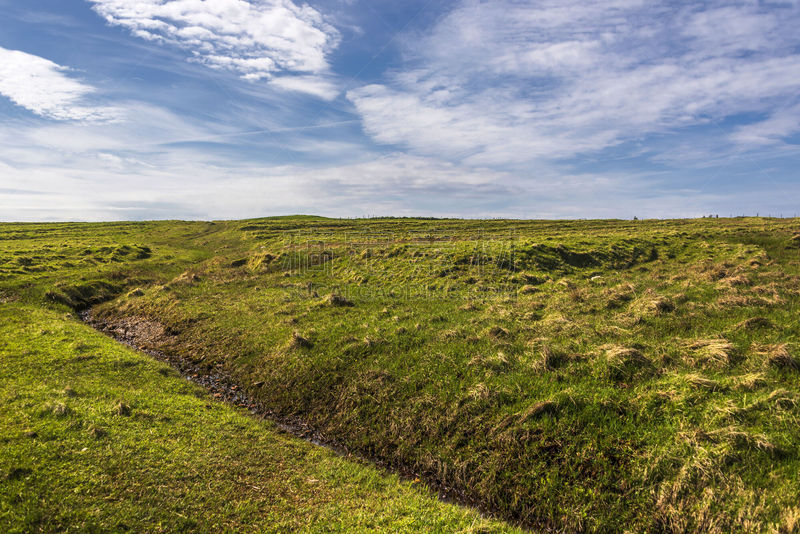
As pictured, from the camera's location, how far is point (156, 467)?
1241 cm

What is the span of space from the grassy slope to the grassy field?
122mm

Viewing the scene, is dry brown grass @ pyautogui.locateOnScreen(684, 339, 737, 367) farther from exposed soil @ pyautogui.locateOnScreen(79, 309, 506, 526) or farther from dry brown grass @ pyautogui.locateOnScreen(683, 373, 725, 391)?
exposed soil @ pyautogui.locateOnScreen(79, 309, 506, 526)

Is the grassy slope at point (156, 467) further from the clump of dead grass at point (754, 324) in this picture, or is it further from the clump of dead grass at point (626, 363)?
the clump of dead grass at point (754, 324)

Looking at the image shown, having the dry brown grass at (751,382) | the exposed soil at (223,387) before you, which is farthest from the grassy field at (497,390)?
the exposed soil at (223,387)

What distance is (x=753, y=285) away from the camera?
26.3 meters

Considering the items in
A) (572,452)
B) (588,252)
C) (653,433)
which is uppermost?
(588,252)

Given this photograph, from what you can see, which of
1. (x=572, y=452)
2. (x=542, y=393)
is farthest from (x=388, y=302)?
(x=572, y=452)

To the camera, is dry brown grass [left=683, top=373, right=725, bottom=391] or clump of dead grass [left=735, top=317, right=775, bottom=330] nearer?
dry brown grass [left=683, top=373, right=725, bottom=391]

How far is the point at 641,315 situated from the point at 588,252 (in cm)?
2481

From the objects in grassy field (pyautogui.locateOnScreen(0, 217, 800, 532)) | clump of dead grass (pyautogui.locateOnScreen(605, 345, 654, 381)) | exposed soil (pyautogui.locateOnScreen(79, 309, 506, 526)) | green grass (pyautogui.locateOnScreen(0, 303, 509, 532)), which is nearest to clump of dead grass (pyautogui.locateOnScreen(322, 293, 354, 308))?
grassy field (pyautogui.locateOnScreen(0, 217, 800, 532))

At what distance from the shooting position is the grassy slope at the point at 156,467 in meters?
10.5

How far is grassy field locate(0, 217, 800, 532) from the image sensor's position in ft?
35.8

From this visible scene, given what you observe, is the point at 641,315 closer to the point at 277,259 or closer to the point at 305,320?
the point at 305,320

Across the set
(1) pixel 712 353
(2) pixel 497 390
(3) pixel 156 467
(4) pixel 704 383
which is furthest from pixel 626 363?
(3) pixel 156 467
